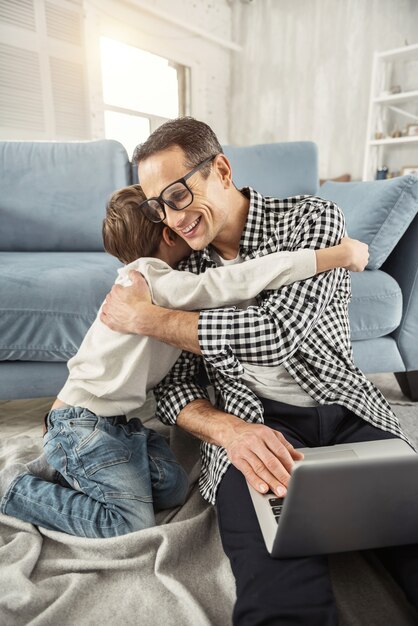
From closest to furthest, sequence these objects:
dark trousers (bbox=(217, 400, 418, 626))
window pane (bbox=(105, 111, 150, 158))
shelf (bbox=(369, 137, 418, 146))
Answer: dark trousers (bbox=(217, 400, 418, 626)) < shelf (bbox=(369, 137, 418, 146)) < window pane (bbox=(105, 111, 150, 158))

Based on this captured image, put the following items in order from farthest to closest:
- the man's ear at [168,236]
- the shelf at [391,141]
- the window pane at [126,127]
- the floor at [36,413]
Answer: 1. the window pane at [126,127]
2. the shelf at [391,141]
3. the floor at [36,413]
4. the man's ear at [168,236]

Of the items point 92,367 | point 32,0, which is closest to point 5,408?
point 92,367

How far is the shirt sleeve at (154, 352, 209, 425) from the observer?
105cm

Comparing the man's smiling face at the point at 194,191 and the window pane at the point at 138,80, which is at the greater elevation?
the window pane at the point at 138,80

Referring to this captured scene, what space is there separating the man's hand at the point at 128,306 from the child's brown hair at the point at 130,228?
0.11 metres

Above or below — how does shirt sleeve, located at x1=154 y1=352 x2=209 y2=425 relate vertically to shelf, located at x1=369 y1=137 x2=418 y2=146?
below

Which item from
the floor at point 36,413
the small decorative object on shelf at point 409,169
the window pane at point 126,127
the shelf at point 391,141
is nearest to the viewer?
the floor at point 36,413

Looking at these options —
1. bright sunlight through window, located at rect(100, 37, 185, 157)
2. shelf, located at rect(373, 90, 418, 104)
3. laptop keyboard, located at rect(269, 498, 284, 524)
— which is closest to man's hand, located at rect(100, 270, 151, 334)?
laptop keyboard, located at rect(269, 498, 284, 524)

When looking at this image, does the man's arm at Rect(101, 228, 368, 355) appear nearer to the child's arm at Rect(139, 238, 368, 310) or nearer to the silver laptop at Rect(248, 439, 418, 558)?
the child's arm at Rect(139, 238, 368, 310)

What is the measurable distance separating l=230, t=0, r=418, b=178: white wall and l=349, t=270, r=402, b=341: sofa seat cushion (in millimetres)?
3960

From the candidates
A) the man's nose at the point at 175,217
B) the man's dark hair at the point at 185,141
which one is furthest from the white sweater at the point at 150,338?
the man's dark hair at the point at 185,141

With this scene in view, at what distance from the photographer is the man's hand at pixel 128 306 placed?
96 cm

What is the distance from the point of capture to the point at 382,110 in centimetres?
453

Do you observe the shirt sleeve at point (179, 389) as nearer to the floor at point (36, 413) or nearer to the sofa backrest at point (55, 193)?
the floor at point (36, 413)
